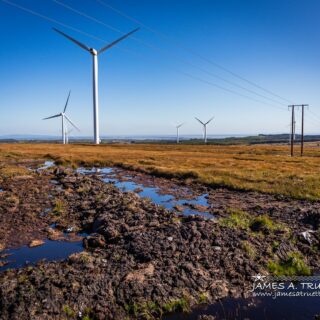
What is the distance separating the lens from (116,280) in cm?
922

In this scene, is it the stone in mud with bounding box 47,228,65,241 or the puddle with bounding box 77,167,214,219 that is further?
the puddle with bounding box 77,167,214,219

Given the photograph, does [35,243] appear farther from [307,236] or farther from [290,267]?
[307,236]

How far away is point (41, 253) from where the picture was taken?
1228 cm

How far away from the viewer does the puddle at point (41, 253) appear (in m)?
11.4

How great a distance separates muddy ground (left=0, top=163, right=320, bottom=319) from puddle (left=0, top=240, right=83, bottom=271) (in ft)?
2.04

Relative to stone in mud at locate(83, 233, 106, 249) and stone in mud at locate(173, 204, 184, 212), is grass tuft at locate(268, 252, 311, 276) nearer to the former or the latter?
stone in mud at locate(83, 233, 106, 249)

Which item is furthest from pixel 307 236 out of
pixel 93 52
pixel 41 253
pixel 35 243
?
pixel 93 52

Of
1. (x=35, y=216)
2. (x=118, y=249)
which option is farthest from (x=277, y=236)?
(x=35, y=216)

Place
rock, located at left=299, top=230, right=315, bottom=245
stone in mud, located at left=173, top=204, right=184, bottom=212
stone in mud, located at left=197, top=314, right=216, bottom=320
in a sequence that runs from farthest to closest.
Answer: stone in mud, located at left=173, top=204, right=184, bottom=212
rock, located at left=299, top=230, right=315, bottom=245
stone in mud, located at left=197, top=314, right=216, bottom=320

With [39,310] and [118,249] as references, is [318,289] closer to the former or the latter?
[118,249]

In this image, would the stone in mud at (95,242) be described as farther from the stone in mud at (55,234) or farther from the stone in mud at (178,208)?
the stone in mud at (178,208)

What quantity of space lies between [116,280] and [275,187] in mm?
20576

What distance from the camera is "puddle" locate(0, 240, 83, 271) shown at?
1138cm

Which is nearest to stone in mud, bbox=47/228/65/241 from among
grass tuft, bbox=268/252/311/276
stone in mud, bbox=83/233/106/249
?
stone in mud, bbox=83/233/106/249
